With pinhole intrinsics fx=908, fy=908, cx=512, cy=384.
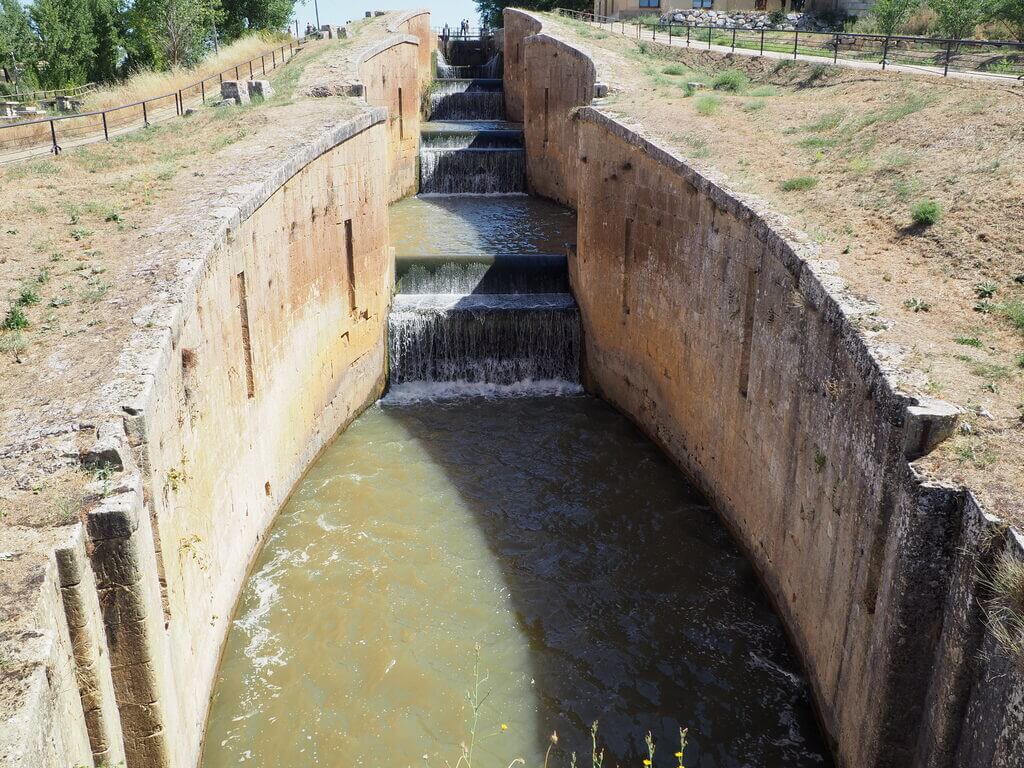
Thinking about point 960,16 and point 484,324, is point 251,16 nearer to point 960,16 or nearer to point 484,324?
point 960,16

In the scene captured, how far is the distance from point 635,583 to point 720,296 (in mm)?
3551

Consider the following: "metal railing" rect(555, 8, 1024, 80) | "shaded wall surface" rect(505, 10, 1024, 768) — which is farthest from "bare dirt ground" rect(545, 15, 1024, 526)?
"metal railing" rect(555, 8, 1024, 80)

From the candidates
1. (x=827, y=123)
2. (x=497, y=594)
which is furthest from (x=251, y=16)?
(x=497, y=594)

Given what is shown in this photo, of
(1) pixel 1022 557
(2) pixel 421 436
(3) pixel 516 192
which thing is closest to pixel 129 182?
(2) pixel 421 436

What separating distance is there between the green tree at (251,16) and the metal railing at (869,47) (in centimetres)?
1302

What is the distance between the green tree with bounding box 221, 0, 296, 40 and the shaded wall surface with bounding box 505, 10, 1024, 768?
30.6 metres

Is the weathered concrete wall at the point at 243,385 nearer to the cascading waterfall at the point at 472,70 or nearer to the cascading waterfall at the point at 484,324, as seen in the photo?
the cascading waterfall at the point at 484,324

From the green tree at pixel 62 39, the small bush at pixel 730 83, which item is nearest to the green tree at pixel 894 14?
the small bush at pixel 730 83

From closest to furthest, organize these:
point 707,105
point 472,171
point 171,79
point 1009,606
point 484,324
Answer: point 1009,606 → point 484,324 → point 707,105 → point 472,171 → point 171,79

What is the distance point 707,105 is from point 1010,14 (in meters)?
11.1

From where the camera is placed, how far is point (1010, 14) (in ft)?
73.9

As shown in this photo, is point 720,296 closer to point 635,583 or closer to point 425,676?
point 635,583

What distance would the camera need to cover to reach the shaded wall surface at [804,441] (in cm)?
560

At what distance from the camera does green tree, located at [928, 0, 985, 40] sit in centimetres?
2384
